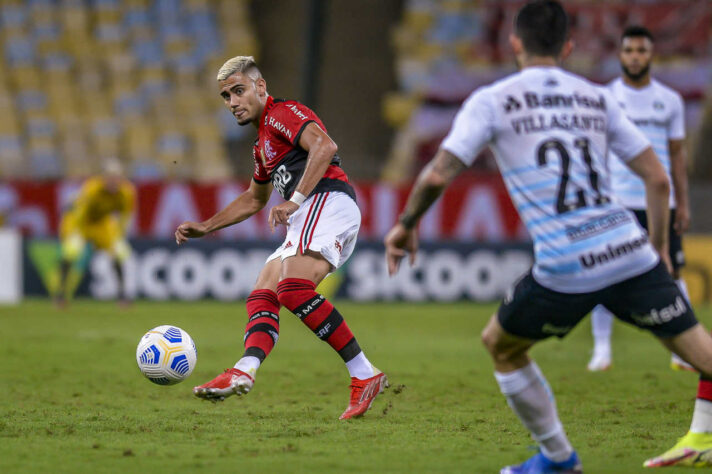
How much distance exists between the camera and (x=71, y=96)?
22391mm

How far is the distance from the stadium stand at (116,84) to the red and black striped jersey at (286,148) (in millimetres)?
14387

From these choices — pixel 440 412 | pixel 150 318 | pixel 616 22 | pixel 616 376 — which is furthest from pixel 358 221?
pixel 616 22

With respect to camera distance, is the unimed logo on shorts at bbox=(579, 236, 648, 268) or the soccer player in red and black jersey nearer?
the unimed logo on shorts at bbox=(579, 236, 648, 268)

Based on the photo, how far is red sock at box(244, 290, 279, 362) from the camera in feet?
20.2

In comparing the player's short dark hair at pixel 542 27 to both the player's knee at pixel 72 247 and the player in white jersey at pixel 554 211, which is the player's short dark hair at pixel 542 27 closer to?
the player in white jersey at pixel 554 211

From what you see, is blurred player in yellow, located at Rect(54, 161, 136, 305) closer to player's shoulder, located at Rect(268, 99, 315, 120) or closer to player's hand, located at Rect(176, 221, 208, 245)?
player's hand, located at Rect(176, 221, 208, 245)

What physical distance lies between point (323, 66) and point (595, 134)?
20221 mm

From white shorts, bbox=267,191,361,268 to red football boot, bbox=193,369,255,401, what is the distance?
0.90 m

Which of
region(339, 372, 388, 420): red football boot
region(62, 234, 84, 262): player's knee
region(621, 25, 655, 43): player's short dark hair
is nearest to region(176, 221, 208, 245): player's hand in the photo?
region(339, 372, 388, 420): red football boot

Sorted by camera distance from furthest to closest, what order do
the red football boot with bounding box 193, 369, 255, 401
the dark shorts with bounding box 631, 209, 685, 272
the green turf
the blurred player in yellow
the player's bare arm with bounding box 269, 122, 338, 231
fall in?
the blurred player in yellow
the dark shorts with bounding box 631, 209, 685, 272
the player's bare arm with bounding box 269, 122, 338, 231
the red football boot with bounding box 193, 369, 255, 401
the green turf

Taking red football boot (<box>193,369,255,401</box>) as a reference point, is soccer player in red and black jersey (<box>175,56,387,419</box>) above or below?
above

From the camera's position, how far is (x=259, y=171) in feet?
22.4

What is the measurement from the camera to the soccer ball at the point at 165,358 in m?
6.62

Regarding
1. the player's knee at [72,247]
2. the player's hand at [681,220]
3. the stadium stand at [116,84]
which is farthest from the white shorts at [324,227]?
the stadium stand at [116,84]
